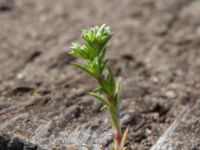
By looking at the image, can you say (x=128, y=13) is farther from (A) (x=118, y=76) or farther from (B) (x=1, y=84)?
(B) (x=1, y=84)

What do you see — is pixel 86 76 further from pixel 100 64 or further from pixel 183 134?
pixel 100 64

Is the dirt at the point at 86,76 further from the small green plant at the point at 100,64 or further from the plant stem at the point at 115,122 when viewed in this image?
the small green plant at the point at 100,64

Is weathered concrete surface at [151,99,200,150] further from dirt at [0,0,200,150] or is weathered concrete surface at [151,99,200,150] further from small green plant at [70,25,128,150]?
small green plant at [70,25,128,150]

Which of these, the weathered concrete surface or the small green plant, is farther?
the weathered concrete surface

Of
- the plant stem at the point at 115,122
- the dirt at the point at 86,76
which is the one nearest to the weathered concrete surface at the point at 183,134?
the dirt at the point at 86,76

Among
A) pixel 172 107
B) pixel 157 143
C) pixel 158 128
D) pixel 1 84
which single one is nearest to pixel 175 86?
pixel 172 107

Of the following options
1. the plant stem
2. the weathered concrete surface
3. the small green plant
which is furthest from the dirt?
the small green plant
